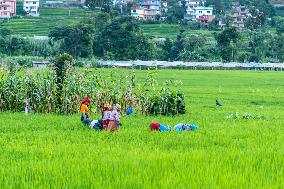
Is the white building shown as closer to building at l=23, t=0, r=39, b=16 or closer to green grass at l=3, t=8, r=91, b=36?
green grass at l=3, t=8, r=91, b=36

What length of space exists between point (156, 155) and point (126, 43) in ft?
152

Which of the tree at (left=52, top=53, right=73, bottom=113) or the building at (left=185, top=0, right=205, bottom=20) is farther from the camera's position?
the building at (left=185, top=0, right=205, bottom=20)

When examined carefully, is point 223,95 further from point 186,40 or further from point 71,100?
point 186,40

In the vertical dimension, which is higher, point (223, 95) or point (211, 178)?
point (211, 178)

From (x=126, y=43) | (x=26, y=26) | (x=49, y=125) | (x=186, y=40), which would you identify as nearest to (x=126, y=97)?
(x=49, y=125)

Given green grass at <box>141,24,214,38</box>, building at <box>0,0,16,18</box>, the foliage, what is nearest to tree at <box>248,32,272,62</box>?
green grass at <box>141,24,214,38</box>

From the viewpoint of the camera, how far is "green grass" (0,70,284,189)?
6.44 metres

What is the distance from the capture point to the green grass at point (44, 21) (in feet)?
236

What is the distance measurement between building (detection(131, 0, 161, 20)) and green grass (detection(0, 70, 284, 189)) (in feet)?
245

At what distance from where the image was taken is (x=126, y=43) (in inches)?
2125

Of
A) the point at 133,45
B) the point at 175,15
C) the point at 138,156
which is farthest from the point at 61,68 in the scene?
the point at 175,15

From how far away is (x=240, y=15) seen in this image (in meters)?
82.5

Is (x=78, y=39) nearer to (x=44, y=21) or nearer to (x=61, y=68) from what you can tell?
(x=44, y=21)

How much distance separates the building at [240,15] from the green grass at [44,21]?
19542mm
